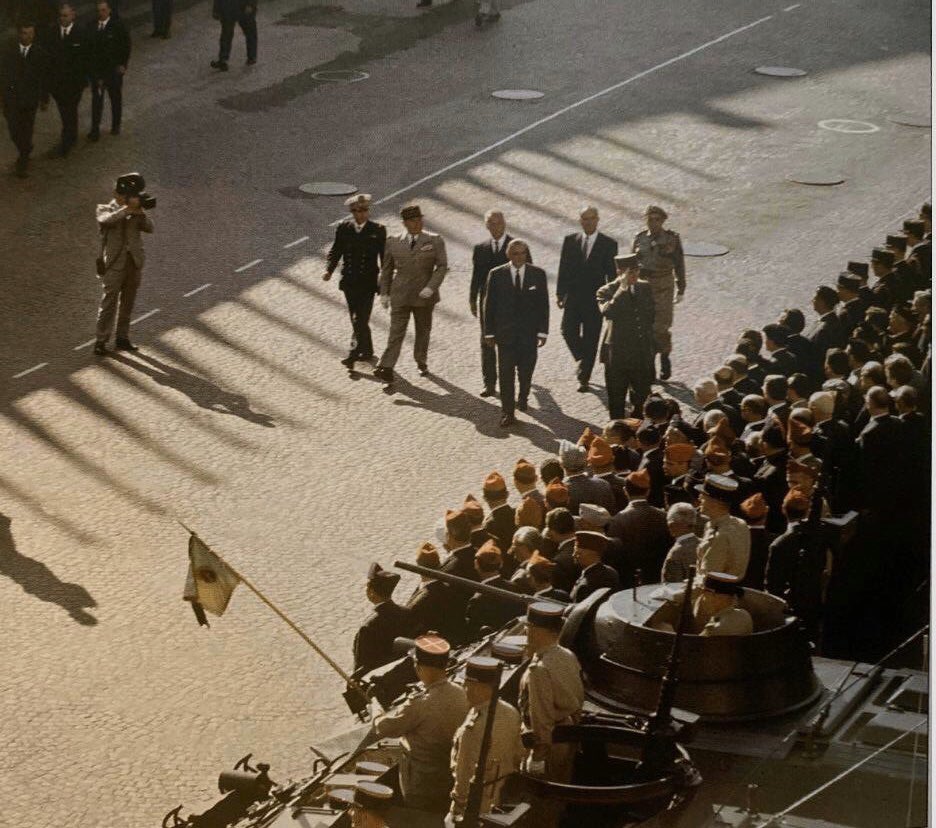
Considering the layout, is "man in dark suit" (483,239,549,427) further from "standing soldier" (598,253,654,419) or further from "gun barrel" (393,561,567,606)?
"gun barrel" (393,561,567,606)

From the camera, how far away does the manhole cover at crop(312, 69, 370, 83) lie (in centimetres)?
3003

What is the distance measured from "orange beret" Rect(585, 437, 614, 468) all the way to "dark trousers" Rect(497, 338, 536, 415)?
156 inches

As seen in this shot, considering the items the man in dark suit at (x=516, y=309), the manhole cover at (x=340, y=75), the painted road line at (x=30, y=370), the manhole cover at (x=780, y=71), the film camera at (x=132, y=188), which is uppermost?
the film camera at (x=132, y=188)

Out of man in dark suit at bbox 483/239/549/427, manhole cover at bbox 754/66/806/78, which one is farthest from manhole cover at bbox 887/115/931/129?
man in dark suit at bbox 483/239/549/427

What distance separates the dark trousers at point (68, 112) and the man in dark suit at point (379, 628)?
14.7m

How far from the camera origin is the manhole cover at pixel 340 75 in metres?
30.0

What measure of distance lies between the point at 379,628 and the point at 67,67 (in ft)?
49.4

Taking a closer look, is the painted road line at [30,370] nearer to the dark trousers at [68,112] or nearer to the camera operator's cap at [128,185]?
Result: the camera operator's cap at [128,185]

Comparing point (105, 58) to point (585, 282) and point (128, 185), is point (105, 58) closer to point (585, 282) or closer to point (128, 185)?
point (128, 185)

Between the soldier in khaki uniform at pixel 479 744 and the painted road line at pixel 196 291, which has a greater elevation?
the soldier in khaki uniform at pixel 479 744

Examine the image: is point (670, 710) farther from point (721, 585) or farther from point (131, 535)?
point (131, 535)

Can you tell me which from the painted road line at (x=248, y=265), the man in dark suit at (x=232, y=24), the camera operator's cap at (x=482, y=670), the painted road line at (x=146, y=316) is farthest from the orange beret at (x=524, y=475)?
the man in dark suit at (x=232, y=24)

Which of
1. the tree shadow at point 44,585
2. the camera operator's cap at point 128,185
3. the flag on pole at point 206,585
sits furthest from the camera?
the camera operator's cap at point 128,185

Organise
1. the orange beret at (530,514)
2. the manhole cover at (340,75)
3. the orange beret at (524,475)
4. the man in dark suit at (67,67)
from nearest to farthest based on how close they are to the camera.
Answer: the orange beret at (530,514), the orange beret at (524,475), the man in dark suit at (67,67), the manhole cover at (340,75)
